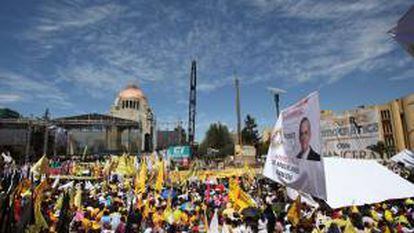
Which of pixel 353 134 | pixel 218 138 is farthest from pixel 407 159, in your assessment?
pixel 218 138

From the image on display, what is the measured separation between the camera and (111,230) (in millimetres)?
8750

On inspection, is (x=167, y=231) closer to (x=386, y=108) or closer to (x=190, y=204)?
(x=190, y=204)

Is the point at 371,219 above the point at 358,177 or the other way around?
the other way around

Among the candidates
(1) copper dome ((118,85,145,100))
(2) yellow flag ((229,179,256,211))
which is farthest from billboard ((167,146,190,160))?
(1) copper dome ((118,85,145,100))

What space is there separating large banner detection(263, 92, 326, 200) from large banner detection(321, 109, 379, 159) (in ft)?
186

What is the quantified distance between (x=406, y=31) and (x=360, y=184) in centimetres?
737

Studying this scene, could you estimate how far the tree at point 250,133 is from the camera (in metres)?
73.9

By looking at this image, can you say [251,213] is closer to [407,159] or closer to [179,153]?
[407,159]

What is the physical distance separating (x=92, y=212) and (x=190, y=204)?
12.1 ft

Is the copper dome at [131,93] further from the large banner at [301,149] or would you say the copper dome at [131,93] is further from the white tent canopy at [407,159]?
the large banner at [301,149]

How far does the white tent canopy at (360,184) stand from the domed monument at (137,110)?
77740mm

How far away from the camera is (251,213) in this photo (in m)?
8.41

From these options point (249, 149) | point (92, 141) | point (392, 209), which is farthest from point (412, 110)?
point (92, 141)

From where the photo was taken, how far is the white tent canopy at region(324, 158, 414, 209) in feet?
29.6
